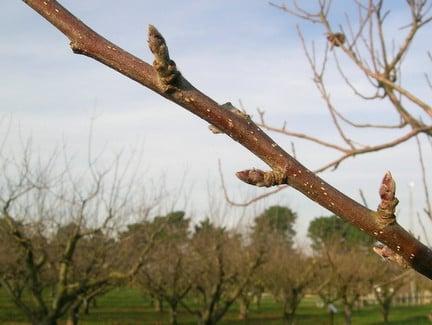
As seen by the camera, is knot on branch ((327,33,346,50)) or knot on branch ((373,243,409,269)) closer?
knot on branch ((373,243,409,269))

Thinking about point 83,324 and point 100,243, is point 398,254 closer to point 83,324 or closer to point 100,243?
point 100,243

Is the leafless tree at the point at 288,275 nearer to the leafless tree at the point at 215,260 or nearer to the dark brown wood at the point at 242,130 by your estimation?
the leafless tree at the point at 215,260

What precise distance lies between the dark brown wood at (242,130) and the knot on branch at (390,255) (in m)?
0.02

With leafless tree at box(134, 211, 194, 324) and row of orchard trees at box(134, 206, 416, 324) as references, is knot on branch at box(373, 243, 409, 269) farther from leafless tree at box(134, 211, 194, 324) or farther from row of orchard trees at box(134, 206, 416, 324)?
leafless tree at box(134, 211, 194, 324)

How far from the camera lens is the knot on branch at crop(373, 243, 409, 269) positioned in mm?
829

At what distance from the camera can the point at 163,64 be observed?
72 centimetres

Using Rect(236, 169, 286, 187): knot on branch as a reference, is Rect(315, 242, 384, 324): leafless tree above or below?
above

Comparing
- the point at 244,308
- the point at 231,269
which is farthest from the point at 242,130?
the point at 244,308

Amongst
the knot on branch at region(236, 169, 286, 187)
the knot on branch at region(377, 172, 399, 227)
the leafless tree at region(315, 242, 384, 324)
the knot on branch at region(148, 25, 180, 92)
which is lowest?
the knot on branch at region(377, 172, 399, 227)

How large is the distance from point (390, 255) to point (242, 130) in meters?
0.30

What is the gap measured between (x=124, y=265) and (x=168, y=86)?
2111cm

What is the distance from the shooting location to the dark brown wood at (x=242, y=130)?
2.41 feet

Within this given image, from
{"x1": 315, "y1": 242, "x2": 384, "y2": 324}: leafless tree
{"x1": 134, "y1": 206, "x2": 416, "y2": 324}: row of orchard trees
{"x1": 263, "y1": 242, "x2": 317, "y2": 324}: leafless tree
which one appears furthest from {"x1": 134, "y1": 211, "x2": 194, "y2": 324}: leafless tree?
{"x1": 315, "y1": 242, "x2": 384, "y2": 324}: leafless tree

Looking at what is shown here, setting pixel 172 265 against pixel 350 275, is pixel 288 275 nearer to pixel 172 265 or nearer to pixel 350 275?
pixel 350 275
